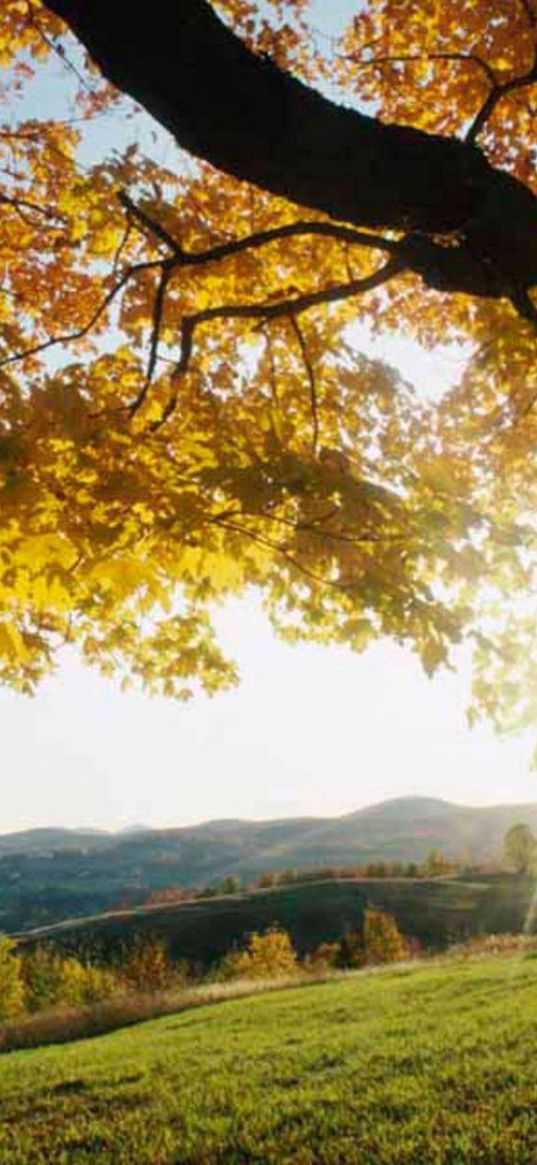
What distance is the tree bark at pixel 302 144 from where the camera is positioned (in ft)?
13.8

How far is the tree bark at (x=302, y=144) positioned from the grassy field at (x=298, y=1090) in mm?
7235

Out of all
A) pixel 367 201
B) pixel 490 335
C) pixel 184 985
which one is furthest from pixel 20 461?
pixel 184 985

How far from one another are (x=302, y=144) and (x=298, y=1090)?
1090 cm

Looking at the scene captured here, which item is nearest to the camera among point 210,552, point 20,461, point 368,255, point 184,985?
point 20,461

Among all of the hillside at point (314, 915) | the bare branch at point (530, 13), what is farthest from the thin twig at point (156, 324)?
the hillside at point (314, 915)

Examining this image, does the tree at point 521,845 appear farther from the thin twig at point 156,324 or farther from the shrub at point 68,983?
the thin twig at point 156,324

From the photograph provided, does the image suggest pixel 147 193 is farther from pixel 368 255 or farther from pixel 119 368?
pixel 368 255

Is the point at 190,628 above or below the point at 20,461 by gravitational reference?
above

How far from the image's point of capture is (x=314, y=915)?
8619 centimetres

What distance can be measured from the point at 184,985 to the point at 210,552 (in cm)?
3122

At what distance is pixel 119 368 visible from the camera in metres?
6.68

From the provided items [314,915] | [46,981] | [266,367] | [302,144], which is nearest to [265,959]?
[46,981]

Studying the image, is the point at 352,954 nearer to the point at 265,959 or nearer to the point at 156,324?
the point at 265,959

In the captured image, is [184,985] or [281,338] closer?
[281,338]
